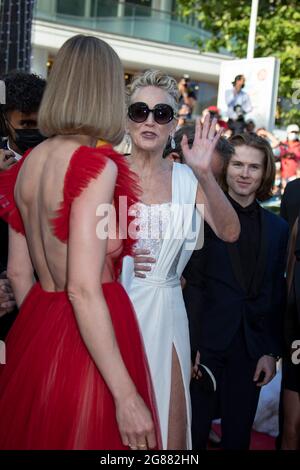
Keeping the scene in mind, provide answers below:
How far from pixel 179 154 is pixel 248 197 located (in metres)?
0.53

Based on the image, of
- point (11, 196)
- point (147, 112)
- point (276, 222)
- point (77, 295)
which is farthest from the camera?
point (276, 222)

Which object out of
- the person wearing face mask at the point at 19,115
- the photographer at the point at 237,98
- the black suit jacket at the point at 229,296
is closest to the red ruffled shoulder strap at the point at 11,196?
the person wearing face mask at the point at 19,115

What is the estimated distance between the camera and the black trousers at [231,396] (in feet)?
11.2

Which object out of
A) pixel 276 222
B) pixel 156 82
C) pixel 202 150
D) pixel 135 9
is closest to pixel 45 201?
pixel 202 150

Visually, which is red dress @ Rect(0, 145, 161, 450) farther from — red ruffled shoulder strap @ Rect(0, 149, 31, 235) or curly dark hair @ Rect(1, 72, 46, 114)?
curly dark hair @ Rect(1, 72, 46, 114)

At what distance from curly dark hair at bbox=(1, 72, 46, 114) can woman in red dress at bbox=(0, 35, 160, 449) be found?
1266 millimetres

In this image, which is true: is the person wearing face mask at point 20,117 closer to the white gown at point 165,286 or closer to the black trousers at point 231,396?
the white gown at point 165,286

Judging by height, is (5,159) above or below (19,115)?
below

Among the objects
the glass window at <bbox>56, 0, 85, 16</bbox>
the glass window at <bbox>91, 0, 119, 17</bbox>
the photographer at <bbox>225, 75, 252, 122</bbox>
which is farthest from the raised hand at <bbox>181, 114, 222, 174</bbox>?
the glass window at <bbox>91, 0, 119, 17</bbox>

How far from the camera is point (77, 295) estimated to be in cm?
183

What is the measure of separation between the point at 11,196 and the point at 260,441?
3053mm

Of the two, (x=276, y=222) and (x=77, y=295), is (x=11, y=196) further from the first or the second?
(x=276, y=222)

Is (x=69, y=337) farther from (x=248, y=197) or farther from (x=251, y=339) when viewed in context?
(x=248, y=197)

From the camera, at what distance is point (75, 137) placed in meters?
2.01
